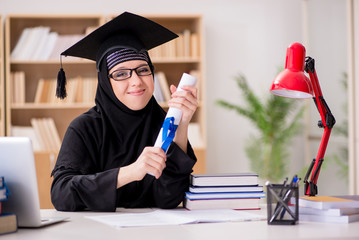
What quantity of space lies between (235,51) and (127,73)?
334cm

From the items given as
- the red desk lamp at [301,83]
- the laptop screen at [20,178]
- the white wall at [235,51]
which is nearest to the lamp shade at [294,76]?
the red desk lamp at [301,83]

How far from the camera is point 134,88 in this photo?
1.93 m

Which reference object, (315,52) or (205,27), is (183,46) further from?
(315,52)

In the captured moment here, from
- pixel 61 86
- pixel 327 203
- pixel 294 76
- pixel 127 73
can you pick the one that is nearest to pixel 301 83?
pixel 294 76

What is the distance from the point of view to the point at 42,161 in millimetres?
4402

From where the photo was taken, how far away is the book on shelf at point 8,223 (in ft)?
4.33

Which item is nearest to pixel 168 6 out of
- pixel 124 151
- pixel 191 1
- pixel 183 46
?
pixel 191 1

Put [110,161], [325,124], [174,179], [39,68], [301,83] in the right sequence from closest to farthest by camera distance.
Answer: [301,83], [325,124], [174,179], [110,161], [39,68]

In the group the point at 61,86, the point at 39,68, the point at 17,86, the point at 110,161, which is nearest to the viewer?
the point at 110,161

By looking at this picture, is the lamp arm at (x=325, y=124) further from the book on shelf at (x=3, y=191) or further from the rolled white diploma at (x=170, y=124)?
the book on shelf at (x=3, y=191)

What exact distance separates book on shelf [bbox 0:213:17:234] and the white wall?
388 cm

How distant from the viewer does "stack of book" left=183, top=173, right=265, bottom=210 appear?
174 centimetres

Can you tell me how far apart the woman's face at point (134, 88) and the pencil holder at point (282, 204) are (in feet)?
2.29

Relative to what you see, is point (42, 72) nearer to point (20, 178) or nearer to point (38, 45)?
point (38, 45)
